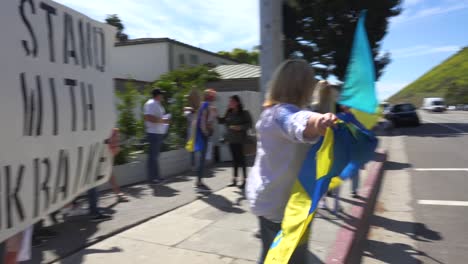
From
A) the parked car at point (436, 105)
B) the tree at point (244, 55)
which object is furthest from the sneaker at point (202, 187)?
the parked car at point (436, 105)

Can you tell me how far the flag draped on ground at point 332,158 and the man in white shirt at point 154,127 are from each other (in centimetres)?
486

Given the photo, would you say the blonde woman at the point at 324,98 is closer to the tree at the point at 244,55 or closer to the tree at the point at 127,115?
the tree at the point at 127,115

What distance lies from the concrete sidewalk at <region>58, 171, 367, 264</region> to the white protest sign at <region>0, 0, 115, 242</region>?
1258mm

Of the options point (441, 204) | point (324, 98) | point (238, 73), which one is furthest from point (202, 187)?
point (238, 73)

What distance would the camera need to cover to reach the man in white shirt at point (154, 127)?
6.87 metres

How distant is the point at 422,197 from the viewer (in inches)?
273

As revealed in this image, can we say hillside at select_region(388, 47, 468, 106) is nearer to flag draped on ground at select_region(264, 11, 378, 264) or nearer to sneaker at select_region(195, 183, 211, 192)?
sneaker at select_region(195, 183, 211, 192)

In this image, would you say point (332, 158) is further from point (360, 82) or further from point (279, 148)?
point (360, 82)

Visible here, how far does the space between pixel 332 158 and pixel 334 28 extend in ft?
74.2

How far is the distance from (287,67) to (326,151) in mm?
527

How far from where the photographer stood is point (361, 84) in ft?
7.72

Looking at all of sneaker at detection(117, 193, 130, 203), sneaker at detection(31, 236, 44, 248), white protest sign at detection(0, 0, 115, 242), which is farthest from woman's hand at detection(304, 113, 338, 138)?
sneaker at detection(117, 193, 130, 203)

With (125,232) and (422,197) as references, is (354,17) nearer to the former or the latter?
(422,197)

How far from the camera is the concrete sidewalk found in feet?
12.9
